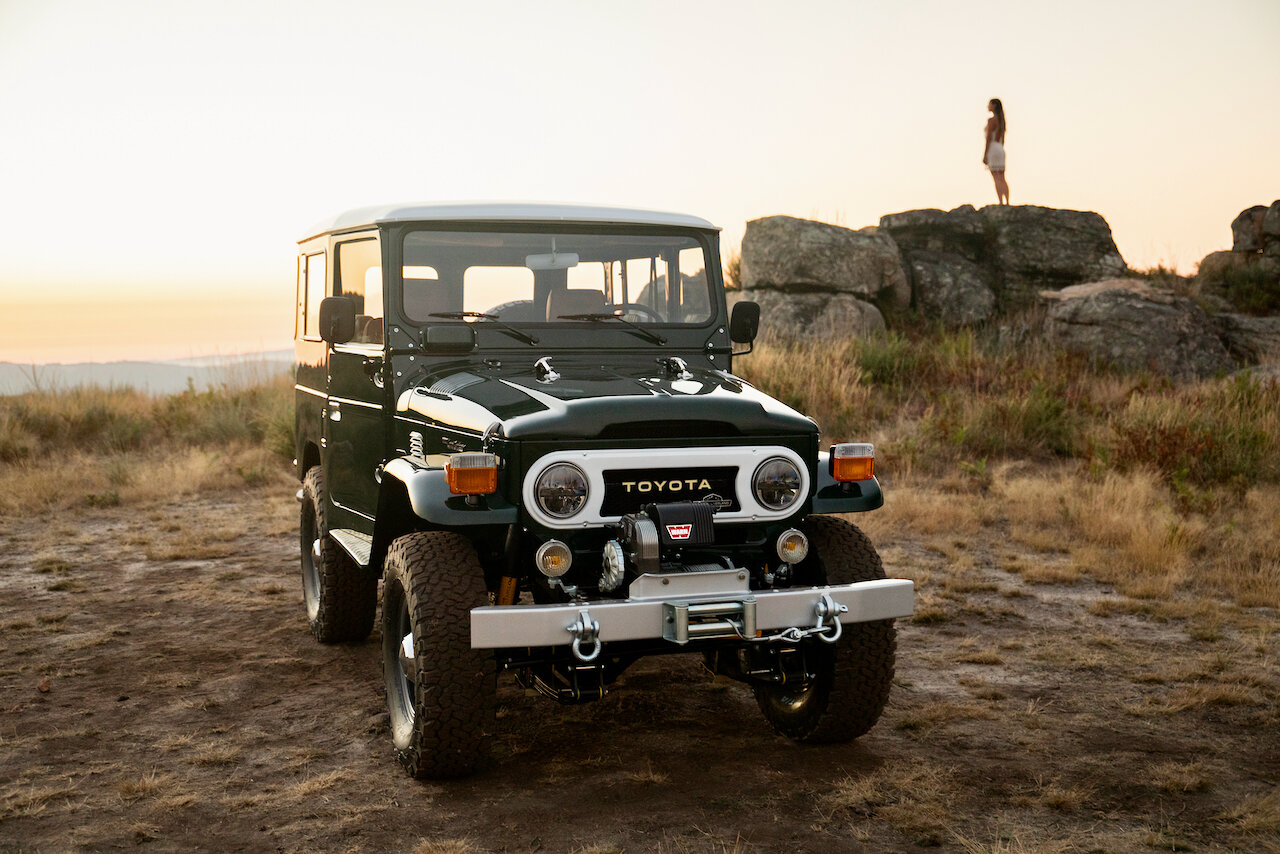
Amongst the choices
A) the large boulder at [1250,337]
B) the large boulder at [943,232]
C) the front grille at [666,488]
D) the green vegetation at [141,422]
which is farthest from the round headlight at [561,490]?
the large boulder at [943,232]

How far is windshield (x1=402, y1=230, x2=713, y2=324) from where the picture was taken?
207 inches

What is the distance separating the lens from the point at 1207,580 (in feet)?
25.8

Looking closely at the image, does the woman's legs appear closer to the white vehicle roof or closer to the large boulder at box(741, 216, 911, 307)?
the large boulder at box(741, 216, 911, 307)

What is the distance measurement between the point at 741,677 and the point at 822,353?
10950 mm

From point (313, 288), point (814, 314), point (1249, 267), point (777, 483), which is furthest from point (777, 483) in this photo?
point (1249, 267)

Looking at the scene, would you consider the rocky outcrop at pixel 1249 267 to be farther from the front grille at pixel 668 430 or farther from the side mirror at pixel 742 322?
the front grille at pixel 668 430

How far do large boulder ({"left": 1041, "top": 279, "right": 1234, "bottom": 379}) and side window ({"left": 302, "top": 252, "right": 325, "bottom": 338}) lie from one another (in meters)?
12.4

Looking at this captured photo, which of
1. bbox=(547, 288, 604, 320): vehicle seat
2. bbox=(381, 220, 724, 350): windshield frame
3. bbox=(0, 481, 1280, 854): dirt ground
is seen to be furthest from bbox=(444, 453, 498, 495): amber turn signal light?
bbox=(547, 288, 604, 320): vehicle seat

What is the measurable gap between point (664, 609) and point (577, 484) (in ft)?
1.88

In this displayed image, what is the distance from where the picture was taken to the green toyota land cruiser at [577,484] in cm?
404

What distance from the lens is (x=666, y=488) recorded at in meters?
4.25

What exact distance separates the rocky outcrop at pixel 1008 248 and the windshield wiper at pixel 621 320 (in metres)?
14.6

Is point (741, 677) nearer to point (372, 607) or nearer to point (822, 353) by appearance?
point (372, 607)

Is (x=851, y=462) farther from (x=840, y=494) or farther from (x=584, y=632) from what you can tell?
(x=584, y=632)
